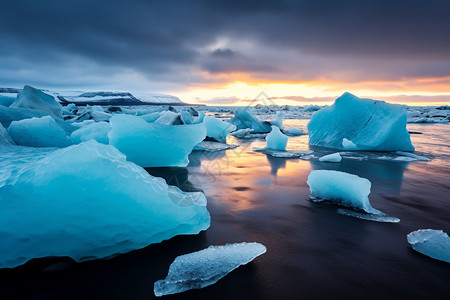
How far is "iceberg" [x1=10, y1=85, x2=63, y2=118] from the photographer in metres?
5.92

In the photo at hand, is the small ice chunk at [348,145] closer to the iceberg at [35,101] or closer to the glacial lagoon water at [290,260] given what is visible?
the glacial lagoon water at [290,260]

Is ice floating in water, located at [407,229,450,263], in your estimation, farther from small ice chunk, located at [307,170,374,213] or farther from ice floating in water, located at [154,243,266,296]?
ice floating in water, located at [154,243,266,296]

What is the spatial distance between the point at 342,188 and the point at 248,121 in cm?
809

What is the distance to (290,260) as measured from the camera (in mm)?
1312

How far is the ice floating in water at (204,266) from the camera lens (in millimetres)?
1090

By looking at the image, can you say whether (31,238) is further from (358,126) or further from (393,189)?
(358,126)

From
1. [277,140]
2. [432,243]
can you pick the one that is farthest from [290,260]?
[277,140]

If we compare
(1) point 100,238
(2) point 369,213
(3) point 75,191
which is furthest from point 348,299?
(3) point 75,191

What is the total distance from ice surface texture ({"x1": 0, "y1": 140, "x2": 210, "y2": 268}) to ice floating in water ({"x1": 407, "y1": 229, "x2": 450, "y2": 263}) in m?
1.39

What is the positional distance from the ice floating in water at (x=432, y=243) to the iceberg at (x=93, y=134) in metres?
4.18

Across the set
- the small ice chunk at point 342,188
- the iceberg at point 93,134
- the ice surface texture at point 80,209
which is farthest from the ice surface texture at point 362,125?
the ice surface texture at point 80,209

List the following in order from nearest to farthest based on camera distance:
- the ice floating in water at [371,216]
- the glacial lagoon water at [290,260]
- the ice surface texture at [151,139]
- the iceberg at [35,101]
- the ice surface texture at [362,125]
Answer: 1. the glacial lagoon water at [290,260]
2. the ice floating in water at [371,216]
3. the ice surface texture at [151,139]
4. the ice surface texture at [362,125]
5. the iceberg at [35,101]

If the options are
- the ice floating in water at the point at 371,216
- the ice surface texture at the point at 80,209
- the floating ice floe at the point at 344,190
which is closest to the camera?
the ice surface texture at the point at 80,209

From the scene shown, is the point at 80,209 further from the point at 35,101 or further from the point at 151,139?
the point at 35,101
